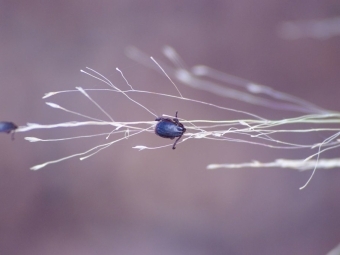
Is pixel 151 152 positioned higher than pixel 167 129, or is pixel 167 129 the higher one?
pixel 151 152

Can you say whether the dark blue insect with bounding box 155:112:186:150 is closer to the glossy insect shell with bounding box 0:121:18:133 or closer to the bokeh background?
the glossy insect shell with bounding box 0:121:18:133

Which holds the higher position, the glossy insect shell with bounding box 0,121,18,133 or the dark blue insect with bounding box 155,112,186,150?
the dark blue insect with bounding box 155,112,186,150

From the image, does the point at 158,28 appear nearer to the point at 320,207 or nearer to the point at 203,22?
the point at 203,22

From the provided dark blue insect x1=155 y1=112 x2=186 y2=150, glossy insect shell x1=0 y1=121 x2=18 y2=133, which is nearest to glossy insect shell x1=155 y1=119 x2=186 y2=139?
dark blue insect x1=155 y1=112 x2=186 y2=150

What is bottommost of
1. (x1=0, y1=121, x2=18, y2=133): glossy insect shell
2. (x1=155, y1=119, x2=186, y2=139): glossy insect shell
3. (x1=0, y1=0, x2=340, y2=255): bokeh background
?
(x1=0, y1=121, x2=18, y2=133): glossy insect shell

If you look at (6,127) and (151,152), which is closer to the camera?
(6,127)

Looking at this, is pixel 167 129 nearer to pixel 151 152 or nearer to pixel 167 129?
pixel 167 129

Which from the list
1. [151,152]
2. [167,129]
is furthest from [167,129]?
[151,152]

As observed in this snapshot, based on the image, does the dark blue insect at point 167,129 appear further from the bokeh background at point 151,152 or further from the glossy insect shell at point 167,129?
the bokeh background at point 151,152
